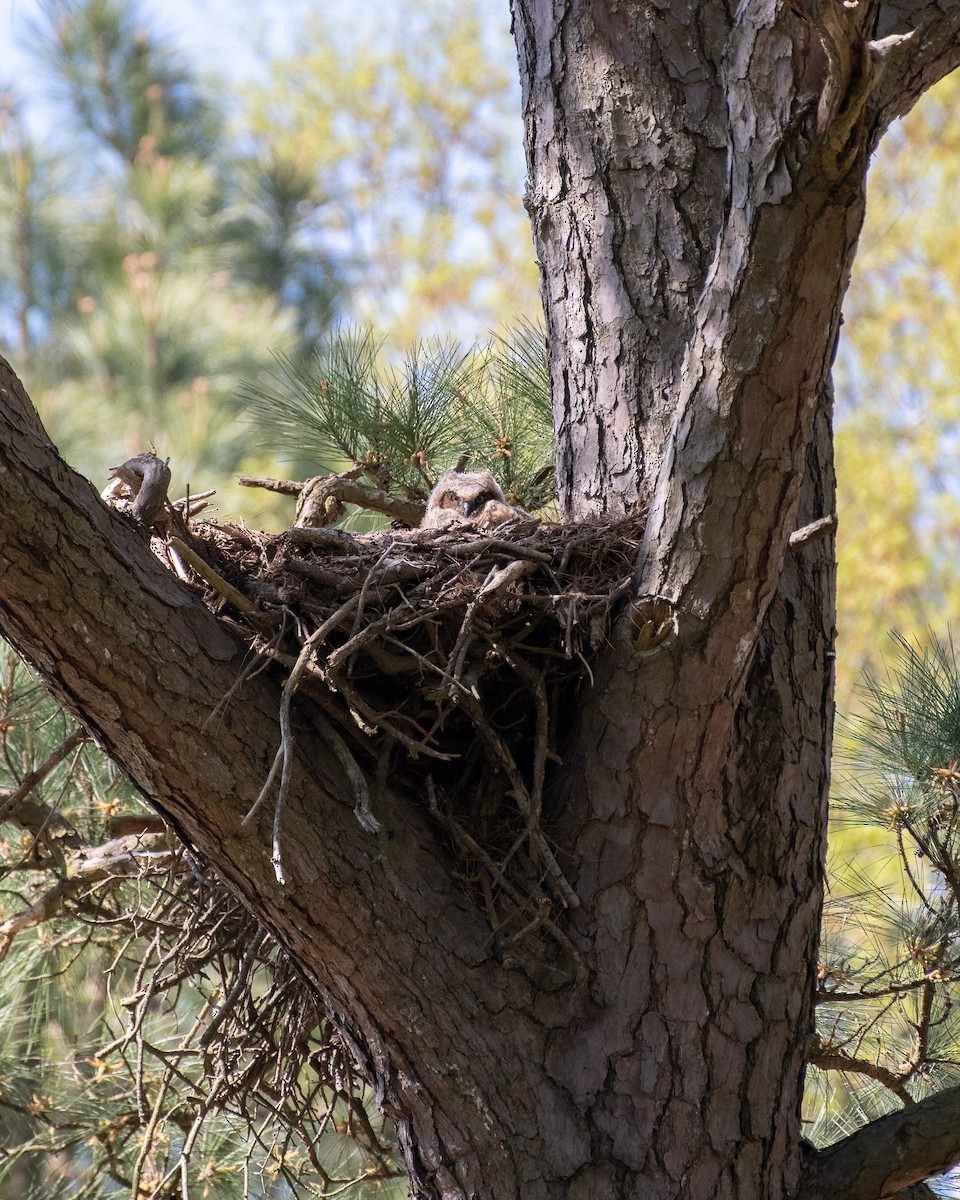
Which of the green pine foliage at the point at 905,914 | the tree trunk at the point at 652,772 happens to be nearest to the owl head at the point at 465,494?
the tree trunk at the point at 652,772

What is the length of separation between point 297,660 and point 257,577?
244 mm

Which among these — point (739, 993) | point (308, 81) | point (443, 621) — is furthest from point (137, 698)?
point (308, 81)

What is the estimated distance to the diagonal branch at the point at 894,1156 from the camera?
1789 mm

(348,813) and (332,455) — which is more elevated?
(332,455)

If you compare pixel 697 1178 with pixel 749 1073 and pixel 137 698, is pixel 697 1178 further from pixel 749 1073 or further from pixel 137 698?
pixel 137 698

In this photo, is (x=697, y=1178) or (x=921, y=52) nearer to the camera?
(x=697, y=1178)

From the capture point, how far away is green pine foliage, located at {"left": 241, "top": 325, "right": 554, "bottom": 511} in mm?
3010

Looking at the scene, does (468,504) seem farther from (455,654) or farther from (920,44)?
(920,44)

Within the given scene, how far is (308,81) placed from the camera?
12.8 metres

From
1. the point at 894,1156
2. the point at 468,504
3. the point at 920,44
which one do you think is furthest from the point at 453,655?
the point at 920,44

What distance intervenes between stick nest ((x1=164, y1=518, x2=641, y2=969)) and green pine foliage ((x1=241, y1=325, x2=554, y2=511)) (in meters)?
1.02

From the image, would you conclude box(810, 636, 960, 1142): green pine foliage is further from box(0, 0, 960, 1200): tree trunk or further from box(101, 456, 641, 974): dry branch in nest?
box(101, 456, 641, 974): dry branch in nest

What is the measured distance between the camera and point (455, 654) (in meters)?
1.76

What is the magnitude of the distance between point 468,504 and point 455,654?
0.78 meters
